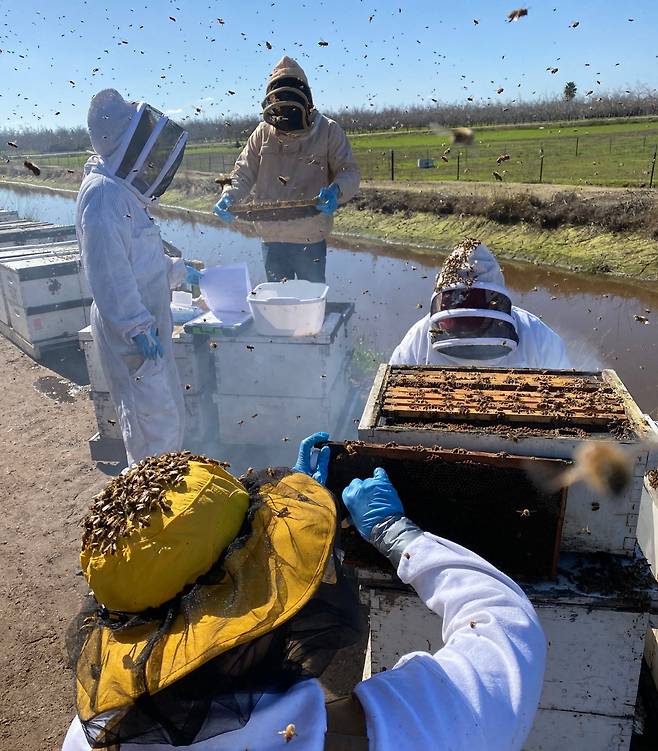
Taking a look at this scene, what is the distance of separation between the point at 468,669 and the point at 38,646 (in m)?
3.00

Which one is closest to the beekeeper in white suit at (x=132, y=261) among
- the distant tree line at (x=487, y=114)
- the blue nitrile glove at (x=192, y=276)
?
the blue nitrile glove at (x=192, y=276)

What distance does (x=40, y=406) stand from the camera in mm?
6637

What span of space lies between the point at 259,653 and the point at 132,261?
325 cm

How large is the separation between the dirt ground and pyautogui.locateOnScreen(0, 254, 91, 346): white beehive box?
830mm

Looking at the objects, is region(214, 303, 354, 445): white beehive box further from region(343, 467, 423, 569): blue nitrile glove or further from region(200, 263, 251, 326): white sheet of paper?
region(343, 467, 423, 569): blue nitrile glove

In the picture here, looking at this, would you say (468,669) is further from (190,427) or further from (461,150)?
(461,150)

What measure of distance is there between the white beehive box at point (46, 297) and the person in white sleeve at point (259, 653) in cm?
667

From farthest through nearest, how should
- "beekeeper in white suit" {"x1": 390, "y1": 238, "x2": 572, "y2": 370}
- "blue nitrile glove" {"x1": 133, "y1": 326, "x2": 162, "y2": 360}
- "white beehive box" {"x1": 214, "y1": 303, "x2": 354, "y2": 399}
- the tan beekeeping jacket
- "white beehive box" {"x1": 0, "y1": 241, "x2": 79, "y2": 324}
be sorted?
"white beehive box" {"x1": 0, "y1": 241, "x2": 79, "y2": 324} < the tan beekeeping jacket < "white beehive box" {"x1": 214, "y1": 303, "x2": 354, "y2": 399} < "blue nitrile glove" {"x1": 133, "y1": 326, "x2": 162, "y2": 360} < "beekeeper in white suit" {"x1": 390, "y1": 238, "x2": 572, "y2": 370}

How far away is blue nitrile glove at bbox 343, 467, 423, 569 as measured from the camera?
160 centimetres

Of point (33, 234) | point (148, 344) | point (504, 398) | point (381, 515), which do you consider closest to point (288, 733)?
point (381, 515)

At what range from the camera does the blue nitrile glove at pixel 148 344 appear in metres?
3.87

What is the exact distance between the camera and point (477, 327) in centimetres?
296

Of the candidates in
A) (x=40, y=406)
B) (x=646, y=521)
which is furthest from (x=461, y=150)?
(x=646, y=521)

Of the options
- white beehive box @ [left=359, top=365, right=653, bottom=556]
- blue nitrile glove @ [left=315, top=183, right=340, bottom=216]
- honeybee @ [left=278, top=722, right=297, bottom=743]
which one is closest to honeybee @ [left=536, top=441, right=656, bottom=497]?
white beehive box @ [left=359, top=365, right=653, bottom=556]
